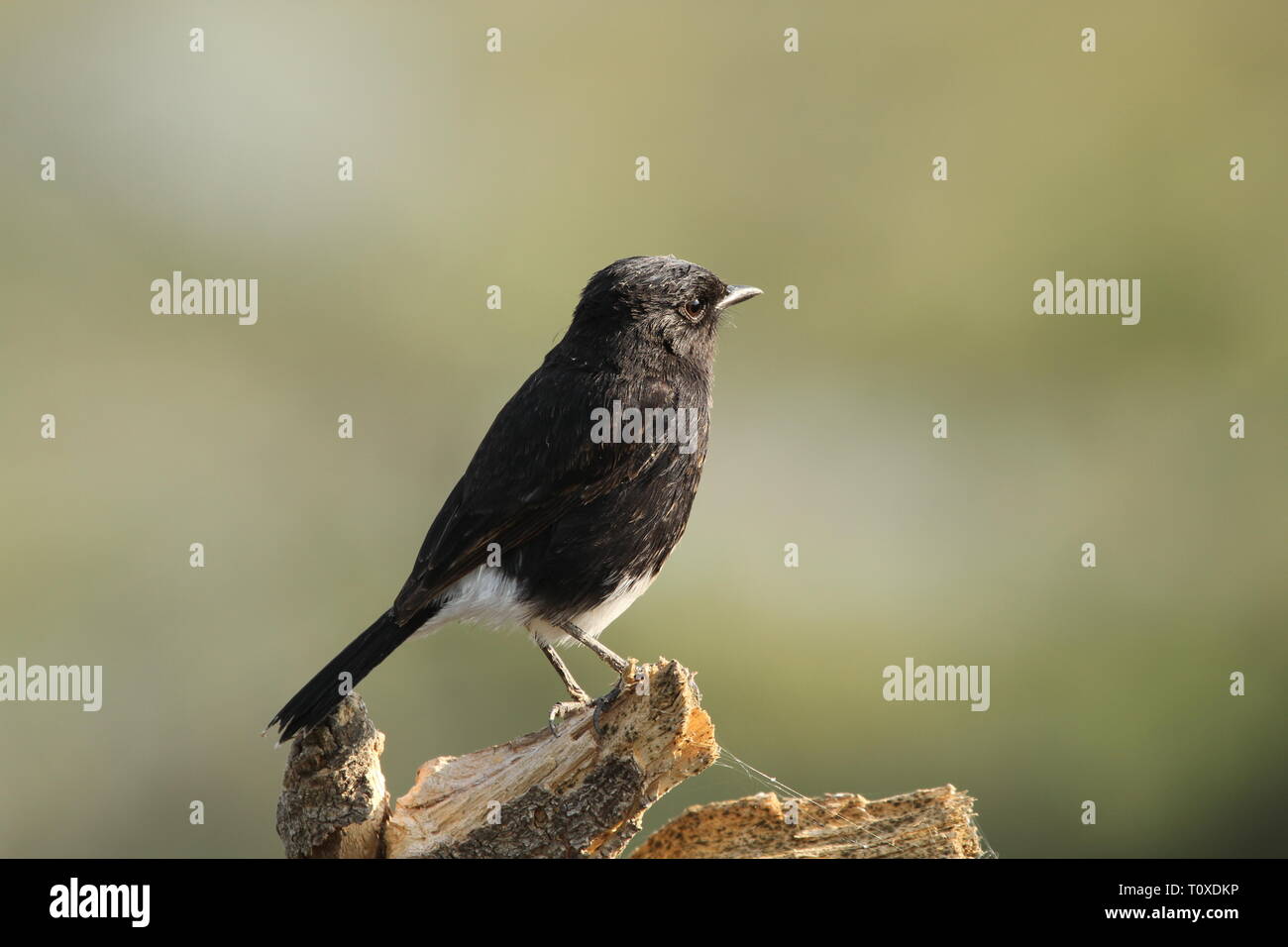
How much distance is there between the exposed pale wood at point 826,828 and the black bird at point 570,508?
114cm

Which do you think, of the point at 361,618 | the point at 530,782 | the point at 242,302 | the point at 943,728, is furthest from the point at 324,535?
the point at 530,782

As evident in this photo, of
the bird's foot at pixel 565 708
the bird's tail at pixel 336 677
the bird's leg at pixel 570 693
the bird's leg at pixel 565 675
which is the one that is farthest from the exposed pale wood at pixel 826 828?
the bird's tail at pixel 336 677

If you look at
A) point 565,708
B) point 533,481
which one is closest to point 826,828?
point 565,708

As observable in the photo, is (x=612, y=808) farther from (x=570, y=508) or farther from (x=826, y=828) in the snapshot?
(x=570, y=508)

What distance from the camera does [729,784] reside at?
7.01m

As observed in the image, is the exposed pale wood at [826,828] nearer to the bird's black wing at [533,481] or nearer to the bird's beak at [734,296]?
the bird's black wing at [533,481]

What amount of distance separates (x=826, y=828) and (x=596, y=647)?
145 centimetres

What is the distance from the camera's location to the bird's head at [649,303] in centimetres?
664

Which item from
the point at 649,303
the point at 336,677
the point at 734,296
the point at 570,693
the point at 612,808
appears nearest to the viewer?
the point at 612,808

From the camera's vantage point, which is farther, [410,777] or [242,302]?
[242,302]

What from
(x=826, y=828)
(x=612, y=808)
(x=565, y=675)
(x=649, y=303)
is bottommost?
(x=826, y=828)

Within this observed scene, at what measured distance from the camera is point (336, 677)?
210 inches

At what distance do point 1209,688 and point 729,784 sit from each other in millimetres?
8303
